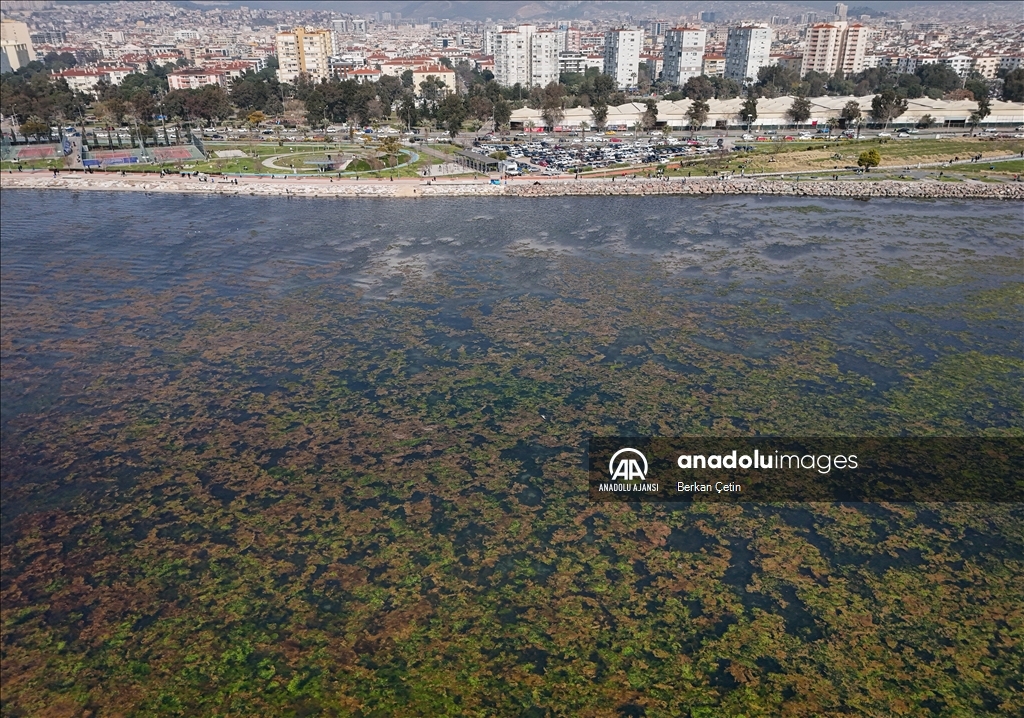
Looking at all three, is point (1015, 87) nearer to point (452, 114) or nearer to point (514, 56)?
point (452, 114)

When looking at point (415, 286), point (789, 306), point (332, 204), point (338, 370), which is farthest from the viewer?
point (332, 204)

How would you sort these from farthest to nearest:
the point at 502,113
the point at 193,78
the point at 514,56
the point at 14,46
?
the point at 14,46 < the point at 514,56 < the point at 193,78 < the point at 502,113

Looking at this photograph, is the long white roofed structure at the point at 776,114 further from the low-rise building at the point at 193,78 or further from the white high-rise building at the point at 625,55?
the low-rise building at the point at 193,78

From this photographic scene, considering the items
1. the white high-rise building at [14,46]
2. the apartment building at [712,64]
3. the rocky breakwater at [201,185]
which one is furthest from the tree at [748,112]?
the white high-rise building at [14,46]

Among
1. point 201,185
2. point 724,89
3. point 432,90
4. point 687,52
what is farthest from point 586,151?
point 687,52

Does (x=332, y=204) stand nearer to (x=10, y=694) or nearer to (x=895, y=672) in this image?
(x=10, y=694)

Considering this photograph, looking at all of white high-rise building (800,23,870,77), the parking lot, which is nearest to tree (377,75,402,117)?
the parking lot

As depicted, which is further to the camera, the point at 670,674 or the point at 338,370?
the point at 338,370

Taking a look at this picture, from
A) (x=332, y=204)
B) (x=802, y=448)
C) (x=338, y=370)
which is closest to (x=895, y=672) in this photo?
(x=802, y=448)
